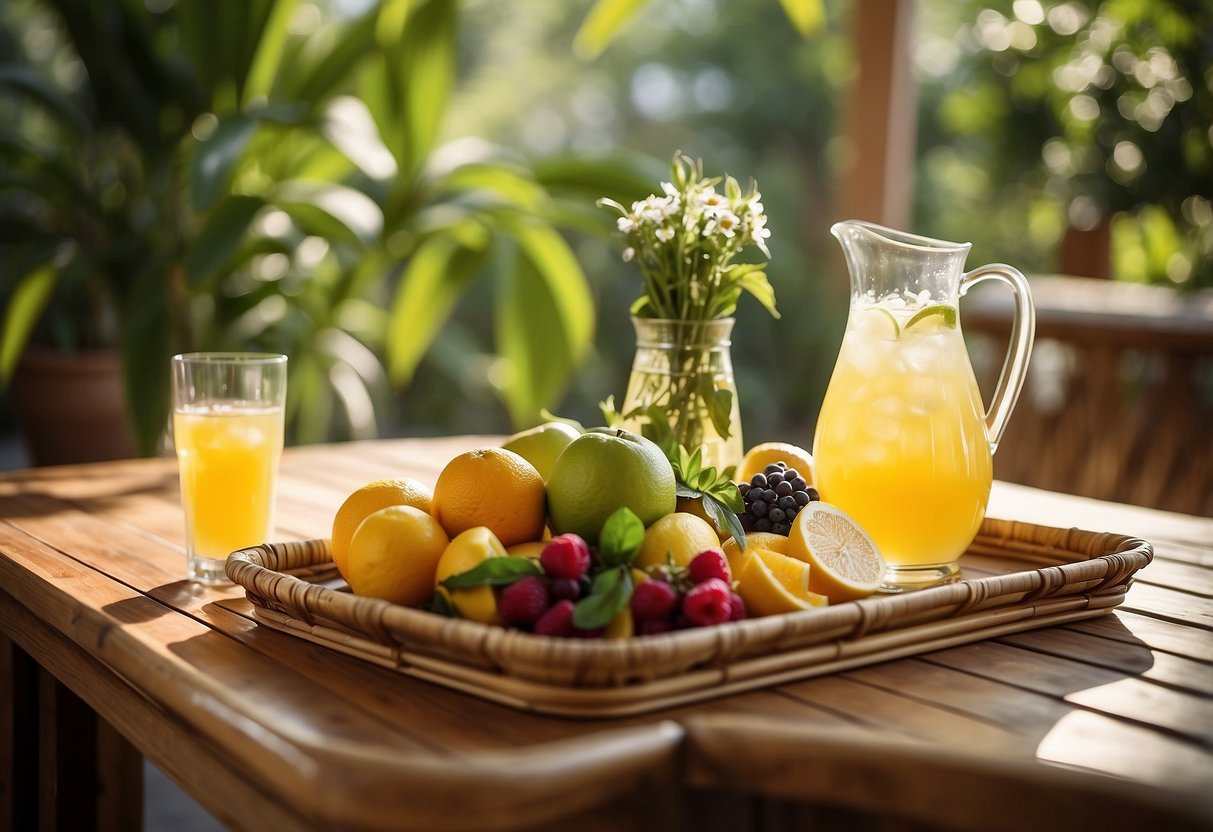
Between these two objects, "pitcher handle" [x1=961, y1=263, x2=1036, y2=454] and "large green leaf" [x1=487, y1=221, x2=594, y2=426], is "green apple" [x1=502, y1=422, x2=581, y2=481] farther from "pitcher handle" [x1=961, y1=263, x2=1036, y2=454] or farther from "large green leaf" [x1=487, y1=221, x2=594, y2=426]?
"large green leaf" [x1=487, y1=221, x2=594, y2=426]

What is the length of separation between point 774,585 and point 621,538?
0.39 ft

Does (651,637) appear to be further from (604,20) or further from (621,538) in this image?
(604,20)

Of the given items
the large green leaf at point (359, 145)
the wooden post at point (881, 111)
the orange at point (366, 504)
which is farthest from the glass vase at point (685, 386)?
the wooden post at point (881, 111)

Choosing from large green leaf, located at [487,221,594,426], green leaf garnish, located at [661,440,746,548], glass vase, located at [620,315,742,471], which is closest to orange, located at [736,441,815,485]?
glass vase, located at [620,315,742,471]

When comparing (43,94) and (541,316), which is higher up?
(43,94)

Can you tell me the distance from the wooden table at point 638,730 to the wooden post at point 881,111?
2750mm

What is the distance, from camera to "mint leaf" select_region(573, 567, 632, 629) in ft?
2.47

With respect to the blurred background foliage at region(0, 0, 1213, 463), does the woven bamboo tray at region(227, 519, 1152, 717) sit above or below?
below

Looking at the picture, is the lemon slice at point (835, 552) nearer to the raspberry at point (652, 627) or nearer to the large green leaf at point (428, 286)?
the raspberry at point (652, 627)

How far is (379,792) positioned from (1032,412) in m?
3.40

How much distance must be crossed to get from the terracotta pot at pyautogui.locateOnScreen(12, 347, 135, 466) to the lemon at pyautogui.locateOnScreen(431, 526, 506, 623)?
7.54 ft

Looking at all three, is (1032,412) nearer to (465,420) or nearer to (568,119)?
(465,420)

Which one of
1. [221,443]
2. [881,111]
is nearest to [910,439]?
[221,443]

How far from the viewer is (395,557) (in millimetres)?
869
